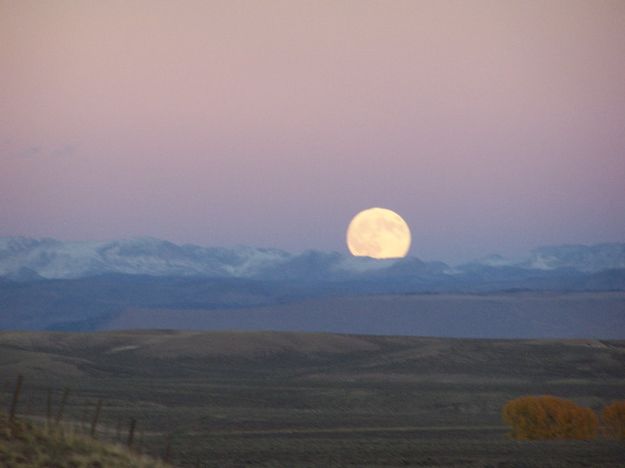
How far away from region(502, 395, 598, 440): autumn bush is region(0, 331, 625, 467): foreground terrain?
87cm

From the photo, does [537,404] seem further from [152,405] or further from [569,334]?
[569,334]

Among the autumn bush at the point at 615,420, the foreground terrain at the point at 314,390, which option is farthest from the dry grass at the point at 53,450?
the autumn bush at the point at 615,420

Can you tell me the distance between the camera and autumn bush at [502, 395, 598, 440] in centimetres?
4559

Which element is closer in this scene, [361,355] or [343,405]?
[343,405]

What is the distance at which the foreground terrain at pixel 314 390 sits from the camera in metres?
37.8

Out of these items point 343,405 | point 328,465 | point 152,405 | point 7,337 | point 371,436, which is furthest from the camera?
point 7,337

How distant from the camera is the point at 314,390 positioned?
246ft

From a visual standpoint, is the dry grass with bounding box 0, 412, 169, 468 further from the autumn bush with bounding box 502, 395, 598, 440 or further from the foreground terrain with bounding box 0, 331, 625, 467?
the autumn bush with bounding box 502, 395, 598, 440

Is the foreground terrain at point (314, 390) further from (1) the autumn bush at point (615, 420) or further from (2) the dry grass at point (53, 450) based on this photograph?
(2) the dry grass at point (53, 450)

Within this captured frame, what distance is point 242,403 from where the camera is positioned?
64938mm

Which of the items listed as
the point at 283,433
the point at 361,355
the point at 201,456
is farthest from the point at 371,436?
the point at 361,355

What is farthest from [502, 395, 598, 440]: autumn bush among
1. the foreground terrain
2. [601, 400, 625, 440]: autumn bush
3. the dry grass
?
the dry grass

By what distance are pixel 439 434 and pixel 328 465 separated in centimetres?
1417

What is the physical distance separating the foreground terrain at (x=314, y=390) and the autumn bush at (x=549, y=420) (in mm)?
867
